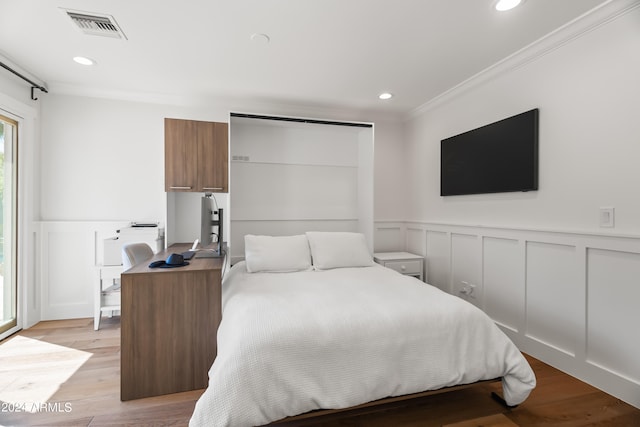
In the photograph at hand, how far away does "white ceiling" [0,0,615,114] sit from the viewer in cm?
186

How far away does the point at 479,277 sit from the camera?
2.89 m

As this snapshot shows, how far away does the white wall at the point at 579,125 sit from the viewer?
1.83 m

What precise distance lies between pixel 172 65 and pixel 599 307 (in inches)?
148

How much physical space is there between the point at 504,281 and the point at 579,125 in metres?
1.35

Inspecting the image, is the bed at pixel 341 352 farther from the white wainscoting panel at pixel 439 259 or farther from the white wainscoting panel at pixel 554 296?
the white wainscoting panel at pixel 439 259

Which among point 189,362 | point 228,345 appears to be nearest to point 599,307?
point 228,345

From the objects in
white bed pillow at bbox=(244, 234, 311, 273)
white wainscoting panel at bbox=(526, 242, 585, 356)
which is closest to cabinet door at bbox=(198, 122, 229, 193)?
white bed pillow at bbox=(244, 234, 311, 273)

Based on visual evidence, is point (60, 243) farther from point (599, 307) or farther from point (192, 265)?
point (599, 307)

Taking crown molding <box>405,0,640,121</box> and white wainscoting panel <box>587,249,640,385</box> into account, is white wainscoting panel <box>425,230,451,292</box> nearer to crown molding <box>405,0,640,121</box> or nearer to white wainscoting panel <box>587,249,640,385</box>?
white wainscoting panel <box>587,249,640,385</box>

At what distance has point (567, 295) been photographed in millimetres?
2137

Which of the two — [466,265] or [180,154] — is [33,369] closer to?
[180,154]

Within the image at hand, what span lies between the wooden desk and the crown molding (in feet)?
9.36

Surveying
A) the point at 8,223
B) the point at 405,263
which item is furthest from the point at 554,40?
the point at 8,223

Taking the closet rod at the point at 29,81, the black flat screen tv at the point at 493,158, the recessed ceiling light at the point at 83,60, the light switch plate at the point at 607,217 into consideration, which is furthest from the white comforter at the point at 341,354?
the closet rod at the point at 29,81
